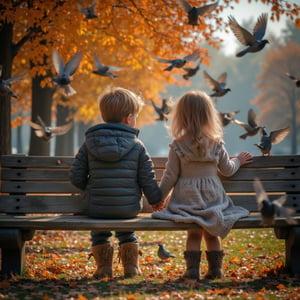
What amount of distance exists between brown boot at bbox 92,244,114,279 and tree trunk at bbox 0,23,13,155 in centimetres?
377

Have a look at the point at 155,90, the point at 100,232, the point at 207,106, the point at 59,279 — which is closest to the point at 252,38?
the point at 207,106

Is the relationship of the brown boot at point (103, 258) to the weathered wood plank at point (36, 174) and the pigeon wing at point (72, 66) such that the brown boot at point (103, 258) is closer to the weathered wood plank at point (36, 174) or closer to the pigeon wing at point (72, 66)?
the weathered wood plank at point (36, 174)

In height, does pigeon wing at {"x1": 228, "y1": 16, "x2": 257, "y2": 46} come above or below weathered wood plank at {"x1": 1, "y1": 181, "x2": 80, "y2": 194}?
above

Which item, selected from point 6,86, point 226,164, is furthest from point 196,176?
point 6,86

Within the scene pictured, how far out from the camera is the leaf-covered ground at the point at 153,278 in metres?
3.86

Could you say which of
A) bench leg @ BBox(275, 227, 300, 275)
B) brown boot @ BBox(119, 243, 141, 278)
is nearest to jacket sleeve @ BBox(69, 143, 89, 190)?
brown boot @ BBox(119, 243, 141, 278)

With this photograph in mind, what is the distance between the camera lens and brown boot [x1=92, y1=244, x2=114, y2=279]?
4.57 m

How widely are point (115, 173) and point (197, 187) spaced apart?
737 mm

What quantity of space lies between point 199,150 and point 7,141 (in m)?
4.38

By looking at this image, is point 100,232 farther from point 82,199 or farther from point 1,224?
point 1,224

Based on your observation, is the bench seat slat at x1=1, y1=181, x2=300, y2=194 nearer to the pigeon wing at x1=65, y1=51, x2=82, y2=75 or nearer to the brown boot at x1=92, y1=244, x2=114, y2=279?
the brown boot at x1=92, y1=244, x2=114, y2=279

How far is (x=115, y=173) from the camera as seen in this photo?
4.43 m

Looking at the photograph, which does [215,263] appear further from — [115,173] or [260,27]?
[260,27]

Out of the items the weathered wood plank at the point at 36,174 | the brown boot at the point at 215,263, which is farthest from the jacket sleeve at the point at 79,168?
the brown boot at the point at 215,263
